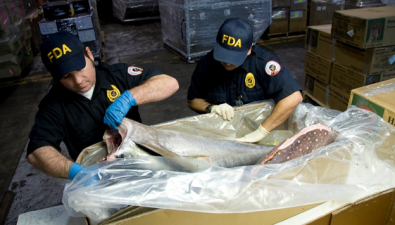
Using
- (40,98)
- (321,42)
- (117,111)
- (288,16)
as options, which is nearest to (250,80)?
(117,111)

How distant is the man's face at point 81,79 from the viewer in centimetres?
133

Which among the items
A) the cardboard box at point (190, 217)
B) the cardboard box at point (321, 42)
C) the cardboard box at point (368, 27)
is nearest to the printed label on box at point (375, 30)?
the cardboard box at point (368, 27)

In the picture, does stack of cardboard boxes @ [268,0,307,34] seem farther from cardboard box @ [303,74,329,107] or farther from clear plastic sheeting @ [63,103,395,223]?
clear plastic sheeting @ [63,103,395,223]

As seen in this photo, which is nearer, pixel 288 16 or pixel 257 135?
pixel 257 135

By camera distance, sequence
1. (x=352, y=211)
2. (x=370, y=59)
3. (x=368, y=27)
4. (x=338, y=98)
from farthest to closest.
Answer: (x=338, y=98)
(x=370, y=59)
(x=368, y=27)
(x=352, y=211)

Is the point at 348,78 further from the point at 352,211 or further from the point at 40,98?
the point at 40,98

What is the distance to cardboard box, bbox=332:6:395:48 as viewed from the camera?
8.83 feet

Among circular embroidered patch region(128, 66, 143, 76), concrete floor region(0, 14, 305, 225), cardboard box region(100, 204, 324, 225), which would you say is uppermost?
circular embroidered patch region(128, 66, 143, 76)

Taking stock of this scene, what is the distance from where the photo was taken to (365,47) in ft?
9.09

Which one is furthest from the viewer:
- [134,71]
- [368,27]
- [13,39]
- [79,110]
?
[13,39]

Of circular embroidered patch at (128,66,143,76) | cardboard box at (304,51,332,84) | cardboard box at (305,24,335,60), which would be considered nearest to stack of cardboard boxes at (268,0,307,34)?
cardboard box at (305,24,335,60)

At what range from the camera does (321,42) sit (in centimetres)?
344

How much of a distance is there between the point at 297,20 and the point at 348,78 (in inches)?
148

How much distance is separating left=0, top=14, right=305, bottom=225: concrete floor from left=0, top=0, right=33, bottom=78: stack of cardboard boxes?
0.22m
